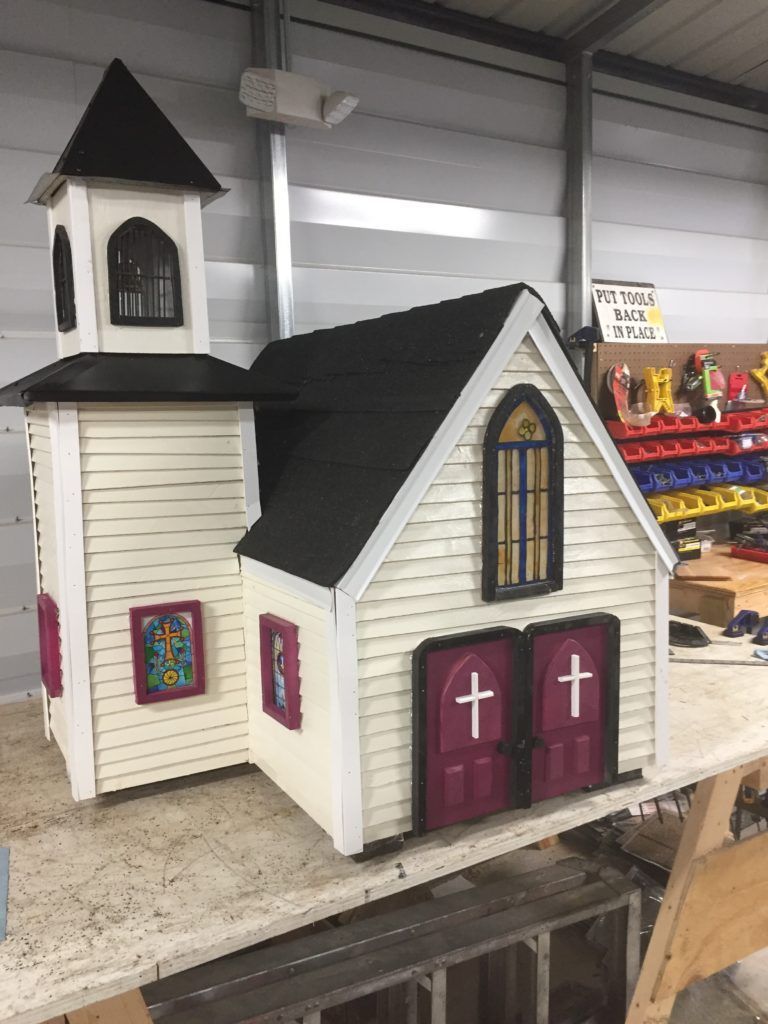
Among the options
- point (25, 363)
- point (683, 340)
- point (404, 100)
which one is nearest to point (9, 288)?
point (25, 363)

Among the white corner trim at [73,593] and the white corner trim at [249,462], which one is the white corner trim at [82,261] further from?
the white corner trim at [249,462]

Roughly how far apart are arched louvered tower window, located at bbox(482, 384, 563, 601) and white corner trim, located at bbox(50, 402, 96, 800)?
3.51 ft

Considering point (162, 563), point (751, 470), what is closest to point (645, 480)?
point (751, 470)

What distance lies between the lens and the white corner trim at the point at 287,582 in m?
1.80

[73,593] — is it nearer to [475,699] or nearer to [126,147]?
[475,699]

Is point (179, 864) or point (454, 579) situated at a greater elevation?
point (454, 579)

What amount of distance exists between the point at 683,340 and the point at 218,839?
13.9 ft

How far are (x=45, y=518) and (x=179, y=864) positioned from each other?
1095 millimetres

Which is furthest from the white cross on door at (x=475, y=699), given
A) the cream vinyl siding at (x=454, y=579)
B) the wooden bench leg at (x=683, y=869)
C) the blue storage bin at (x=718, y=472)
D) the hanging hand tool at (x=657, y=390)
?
the blue storage bin at (x=718, y=472)

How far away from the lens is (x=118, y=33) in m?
3.19

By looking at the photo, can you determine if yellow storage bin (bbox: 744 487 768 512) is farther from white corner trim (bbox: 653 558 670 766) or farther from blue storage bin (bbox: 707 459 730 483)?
white corner trim (bbox: 653 558 670 766)

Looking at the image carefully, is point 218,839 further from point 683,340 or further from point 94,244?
point 683,340

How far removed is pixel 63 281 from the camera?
234cm

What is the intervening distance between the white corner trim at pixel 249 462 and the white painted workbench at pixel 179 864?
809mm
